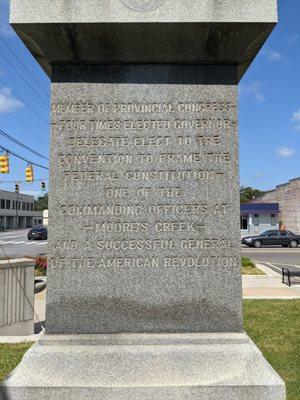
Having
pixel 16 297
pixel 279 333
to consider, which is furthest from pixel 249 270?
pixel 16 297

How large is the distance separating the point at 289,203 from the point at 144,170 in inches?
1925

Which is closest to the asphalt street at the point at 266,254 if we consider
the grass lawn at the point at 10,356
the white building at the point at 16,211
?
the grass lawn at the point at 10,356

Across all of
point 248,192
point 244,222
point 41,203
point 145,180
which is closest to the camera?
point 145,180

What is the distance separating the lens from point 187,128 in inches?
141

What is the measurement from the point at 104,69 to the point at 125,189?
42.7 inches

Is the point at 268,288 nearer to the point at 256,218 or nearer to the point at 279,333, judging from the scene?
the point at 279,333

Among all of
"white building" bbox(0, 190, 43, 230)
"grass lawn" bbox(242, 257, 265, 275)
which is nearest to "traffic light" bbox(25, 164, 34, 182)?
"grass lawn" bbox(242, 257, 265, 275)

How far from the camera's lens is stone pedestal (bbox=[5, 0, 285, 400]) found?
330cm

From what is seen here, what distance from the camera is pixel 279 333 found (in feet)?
22.5

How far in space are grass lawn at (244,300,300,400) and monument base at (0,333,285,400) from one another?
143 cm

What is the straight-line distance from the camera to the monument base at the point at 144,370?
299 centimetres

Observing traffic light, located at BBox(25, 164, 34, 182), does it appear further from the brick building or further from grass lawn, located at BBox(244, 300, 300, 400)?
the brick building

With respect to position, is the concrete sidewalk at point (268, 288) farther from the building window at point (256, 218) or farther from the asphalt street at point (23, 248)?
the building window at point (256, 218)

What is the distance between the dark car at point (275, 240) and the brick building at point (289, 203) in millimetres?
12327
